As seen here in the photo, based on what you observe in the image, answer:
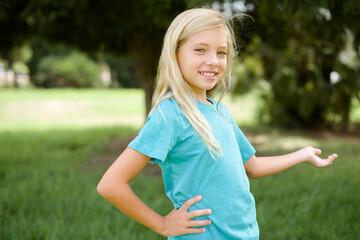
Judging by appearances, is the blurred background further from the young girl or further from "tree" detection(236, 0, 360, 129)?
the young girl

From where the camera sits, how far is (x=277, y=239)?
2.83 metres

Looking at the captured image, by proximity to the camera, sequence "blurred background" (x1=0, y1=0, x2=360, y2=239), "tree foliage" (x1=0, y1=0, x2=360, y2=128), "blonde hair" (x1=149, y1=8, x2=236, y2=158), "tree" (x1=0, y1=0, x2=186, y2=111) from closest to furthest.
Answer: "blonde hair" (x1=149, y1=8, x2=236, y2=158)
"blurred background" (x1=0, y1=0, x2=360, y2=239)
"tree foliage" (x1=0, y1=0, x2=360, y2=128)
"tree" (x1=0, y1=0, x2=186, y2=111)

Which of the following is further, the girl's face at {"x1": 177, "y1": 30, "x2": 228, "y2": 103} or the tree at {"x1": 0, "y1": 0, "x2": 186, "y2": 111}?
the tree at {"x1": 0, "y1": 0, "x2": 186, "y2": 111}

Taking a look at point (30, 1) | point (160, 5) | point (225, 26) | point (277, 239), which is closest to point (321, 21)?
point (160, 5)

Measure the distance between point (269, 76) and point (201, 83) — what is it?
8108 mm

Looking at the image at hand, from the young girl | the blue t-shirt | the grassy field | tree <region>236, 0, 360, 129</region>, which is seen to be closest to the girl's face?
the young girl

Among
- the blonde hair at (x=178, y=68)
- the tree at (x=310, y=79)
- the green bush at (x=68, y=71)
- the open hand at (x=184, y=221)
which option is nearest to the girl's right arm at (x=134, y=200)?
the open hand at (x=184, y=221)

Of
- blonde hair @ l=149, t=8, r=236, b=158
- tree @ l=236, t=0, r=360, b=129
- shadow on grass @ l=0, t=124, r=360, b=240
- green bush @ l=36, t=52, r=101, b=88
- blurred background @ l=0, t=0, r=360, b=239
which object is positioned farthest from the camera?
green bush @ l=36, t=52, r=101, b=88

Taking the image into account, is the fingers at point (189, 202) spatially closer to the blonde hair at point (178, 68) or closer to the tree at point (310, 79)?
the blonde hair at point (178, 68)

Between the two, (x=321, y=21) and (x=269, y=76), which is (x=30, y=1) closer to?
(x=321, y=21)

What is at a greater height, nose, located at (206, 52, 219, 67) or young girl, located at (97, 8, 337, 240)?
nose, located at (206, 52, 219, 67)

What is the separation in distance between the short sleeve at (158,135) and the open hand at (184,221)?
0.20 metres

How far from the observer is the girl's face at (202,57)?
1371 millimetres

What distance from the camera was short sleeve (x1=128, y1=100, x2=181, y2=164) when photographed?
1204 mm
